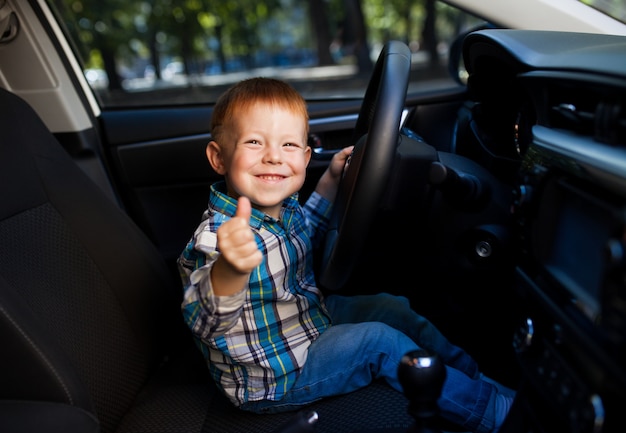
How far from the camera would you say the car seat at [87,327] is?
1128 mm

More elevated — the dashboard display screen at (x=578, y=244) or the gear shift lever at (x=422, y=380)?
the dashboard display screen at (x=578, y=244)

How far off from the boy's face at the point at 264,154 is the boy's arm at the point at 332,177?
0.19 metres

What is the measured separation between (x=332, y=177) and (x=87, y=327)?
26.5 inches

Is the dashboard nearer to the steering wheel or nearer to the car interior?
the car interior

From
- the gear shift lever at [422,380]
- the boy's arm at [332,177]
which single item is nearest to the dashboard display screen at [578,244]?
the gear shift lever at [422,380]

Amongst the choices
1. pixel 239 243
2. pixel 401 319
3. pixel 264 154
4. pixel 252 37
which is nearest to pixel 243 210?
pixel 239 243

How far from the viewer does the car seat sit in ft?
3.70

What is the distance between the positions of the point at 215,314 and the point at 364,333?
0.37m

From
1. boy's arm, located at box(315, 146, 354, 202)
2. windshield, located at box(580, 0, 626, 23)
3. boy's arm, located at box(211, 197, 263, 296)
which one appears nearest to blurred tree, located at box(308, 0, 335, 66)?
boy's arm, located at box(315, 146, 354, 202)

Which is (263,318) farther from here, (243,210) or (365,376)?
(243,210)

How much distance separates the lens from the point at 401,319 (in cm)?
151

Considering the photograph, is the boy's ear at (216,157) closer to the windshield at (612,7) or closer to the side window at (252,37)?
the windshield at (612,7)

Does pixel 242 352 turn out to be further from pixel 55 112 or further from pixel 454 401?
pixel 55 112

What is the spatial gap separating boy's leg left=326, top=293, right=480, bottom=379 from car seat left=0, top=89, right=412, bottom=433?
0.25m
